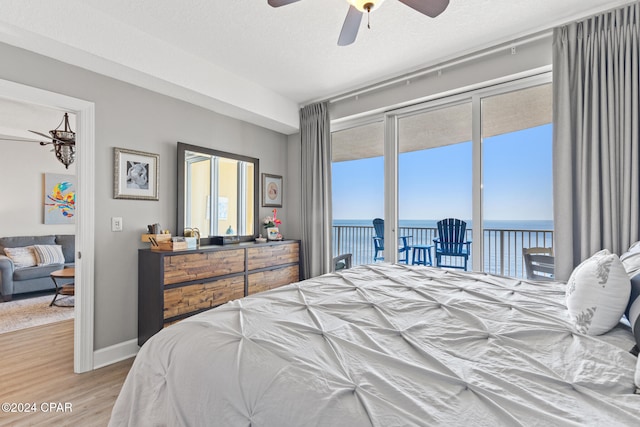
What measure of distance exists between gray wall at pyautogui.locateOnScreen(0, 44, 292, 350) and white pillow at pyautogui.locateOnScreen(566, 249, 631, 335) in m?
3.11

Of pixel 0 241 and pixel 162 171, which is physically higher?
pixel 162 171

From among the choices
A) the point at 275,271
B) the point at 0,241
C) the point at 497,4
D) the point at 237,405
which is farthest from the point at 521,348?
the point at 0,241

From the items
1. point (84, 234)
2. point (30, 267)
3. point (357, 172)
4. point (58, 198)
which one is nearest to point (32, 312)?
point (30, 267)

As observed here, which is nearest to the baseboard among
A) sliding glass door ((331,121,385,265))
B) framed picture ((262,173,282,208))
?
framed picture ((262,173,282,208))

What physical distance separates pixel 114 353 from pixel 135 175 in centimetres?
155

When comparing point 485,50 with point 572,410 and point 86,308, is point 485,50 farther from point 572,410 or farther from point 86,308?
point 86,308

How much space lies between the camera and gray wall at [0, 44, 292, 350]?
237 cm

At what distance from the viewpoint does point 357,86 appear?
3.58 metres

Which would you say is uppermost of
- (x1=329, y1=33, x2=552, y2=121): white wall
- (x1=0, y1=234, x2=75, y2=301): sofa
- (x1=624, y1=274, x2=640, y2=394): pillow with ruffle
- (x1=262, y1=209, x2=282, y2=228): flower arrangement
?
(x1=329, y1=33, x2=552, y2=121): white wall

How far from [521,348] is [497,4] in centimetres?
237

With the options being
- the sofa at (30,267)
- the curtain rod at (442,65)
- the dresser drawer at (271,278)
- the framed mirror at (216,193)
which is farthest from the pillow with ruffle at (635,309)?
the sofa at (30,267)

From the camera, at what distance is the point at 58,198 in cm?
566

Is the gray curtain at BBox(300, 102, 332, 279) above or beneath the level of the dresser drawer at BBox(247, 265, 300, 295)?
above

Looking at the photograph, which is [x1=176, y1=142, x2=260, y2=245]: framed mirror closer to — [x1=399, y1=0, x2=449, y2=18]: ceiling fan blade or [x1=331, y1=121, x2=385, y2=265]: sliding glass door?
[x1=331, y1=121, x2=385, y2=265]: sliding glass door
